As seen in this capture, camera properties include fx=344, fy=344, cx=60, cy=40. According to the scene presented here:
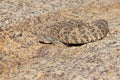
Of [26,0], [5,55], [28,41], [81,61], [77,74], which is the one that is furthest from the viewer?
[26,0]

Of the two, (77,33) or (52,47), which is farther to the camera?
(52,47)

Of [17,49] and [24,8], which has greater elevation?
[24,8]

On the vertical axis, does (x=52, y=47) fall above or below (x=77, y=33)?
below

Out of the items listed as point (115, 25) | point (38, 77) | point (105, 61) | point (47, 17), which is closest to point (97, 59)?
point (105, 61)

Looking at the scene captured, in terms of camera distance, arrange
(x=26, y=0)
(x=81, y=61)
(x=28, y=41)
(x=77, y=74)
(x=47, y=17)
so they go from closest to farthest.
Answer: (x=77, y=74) → (x=81, y=61) → (x=28, y=41) → (x=47, y=17) → (x=26, y=0)

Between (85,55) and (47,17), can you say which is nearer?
(85,55)

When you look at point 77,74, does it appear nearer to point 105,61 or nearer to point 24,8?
point 105,61

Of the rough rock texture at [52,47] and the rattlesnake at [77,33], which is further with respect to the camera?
the rattlesnake at [77,33]

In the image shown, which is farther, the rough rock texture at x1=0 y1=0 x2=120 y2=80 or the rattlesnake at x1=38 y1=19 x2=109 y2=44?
the rattlesnake at x1=38 y1=19 x2=109 y2=44
